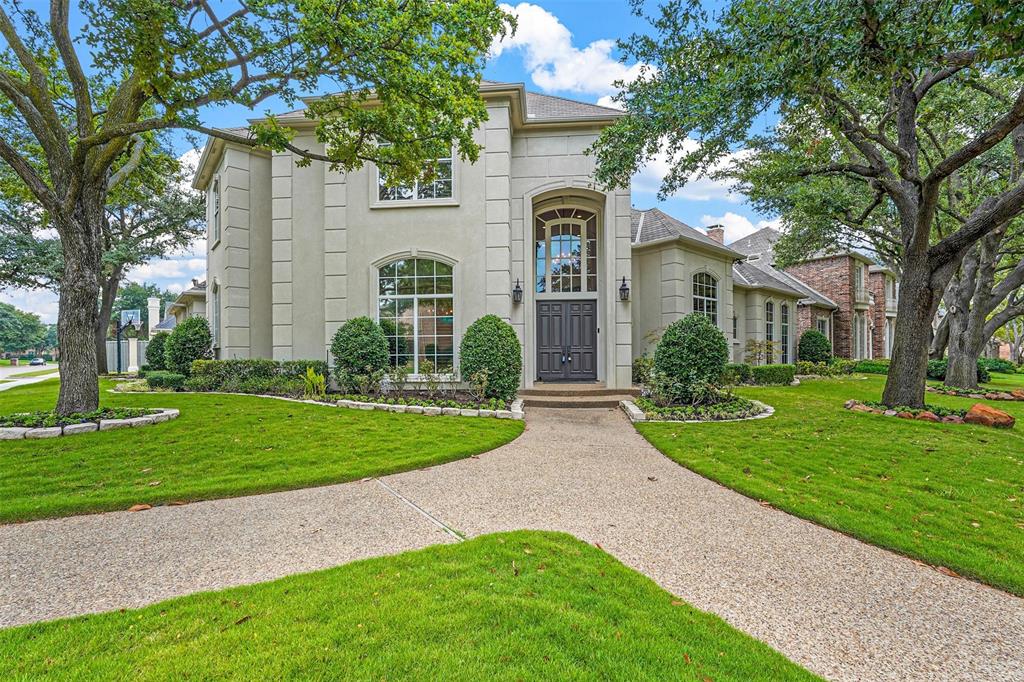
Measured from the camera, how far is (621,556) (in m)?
3.12

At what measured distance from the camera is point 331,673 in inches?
72.4

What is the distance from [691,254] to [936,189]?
549 centimetres

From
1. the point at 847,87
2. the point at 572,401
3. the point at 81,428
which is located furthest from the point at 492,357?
the point at 847,87

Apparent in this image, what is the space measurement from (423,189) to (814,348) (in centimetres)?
1735

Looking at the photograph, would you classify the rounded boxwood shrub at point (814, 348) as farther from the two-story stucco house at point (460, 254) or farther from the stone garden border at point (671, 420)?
the stone garden border at point (671, 420)

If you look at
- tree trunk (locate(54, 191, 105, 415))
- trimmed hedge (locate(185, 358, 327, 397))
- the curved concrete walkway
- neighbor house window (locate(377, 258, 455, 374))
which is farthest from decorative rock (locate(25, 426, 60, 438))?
neighbor house window (locate(377, 258, 455, 374))

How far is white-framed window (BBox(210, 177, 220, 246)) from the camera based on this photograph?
12.7m

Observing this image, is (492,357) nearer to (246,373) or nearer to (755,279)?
(246,373)

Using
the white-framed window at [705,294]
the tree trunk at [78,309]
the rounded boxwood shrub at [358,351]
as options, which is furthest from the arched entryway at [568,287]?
the tree trunk at [78,309]

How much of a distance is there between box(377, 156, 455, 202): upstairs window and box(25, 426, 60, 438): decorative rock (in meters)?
7.15

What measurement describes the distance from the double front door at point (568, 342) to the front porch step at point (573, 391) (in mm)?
790

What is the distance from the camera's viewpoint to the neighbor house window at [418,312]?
403 inches

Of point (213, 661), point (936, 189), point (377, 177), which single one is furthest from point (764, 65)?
point (377, 177)

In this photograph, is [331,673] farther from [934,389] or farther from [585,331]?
[934,389]
